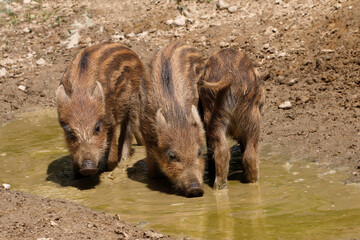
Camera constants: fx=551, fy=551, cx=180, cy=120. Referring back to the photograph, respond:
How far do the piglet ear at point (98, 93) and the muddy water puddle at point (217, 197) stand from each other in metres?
0.99

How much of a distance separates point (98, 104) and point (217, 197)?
192 cm

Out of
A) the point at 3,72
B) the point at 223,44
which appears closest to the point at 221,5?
the point at 223,44

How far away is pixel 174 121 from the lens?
593 centimetres

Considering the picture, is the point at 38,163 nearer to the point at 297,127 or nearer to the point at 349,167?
the point at 297,127

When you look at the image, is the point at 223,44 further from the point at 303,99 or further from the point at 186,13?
the point at 303,99

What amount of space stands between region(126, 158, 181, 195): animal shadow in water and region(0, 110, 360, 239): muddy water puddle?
11 millimetres

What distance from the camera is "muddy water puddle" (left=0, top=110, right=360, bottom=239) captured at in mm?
4469

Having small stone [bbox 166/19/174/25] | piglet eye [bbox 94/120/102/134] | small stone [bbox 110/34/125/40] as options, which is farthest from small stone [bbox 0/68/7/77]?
piglet eye [bbox 94/120/102/134]

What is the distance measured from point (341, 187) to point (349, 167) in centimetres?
60

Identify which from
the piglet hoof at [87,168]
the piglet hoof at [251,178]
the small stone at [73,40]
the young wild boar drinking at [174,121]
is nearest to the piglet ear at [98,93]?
the young wild boar drinking at [174,121]

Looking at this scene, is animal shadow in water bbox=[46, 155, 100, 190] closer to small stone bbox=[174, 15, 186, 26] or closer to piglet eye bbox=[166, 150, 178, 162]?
piglet eye bbox=[166, 150, 178, 162]

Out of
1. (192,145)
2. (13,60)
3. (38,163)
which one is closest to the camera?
(192,145)

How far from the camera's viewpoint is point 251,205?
5.12 metres

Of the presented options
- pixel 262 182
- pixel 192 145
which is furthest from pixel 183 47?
pixel 262 182
